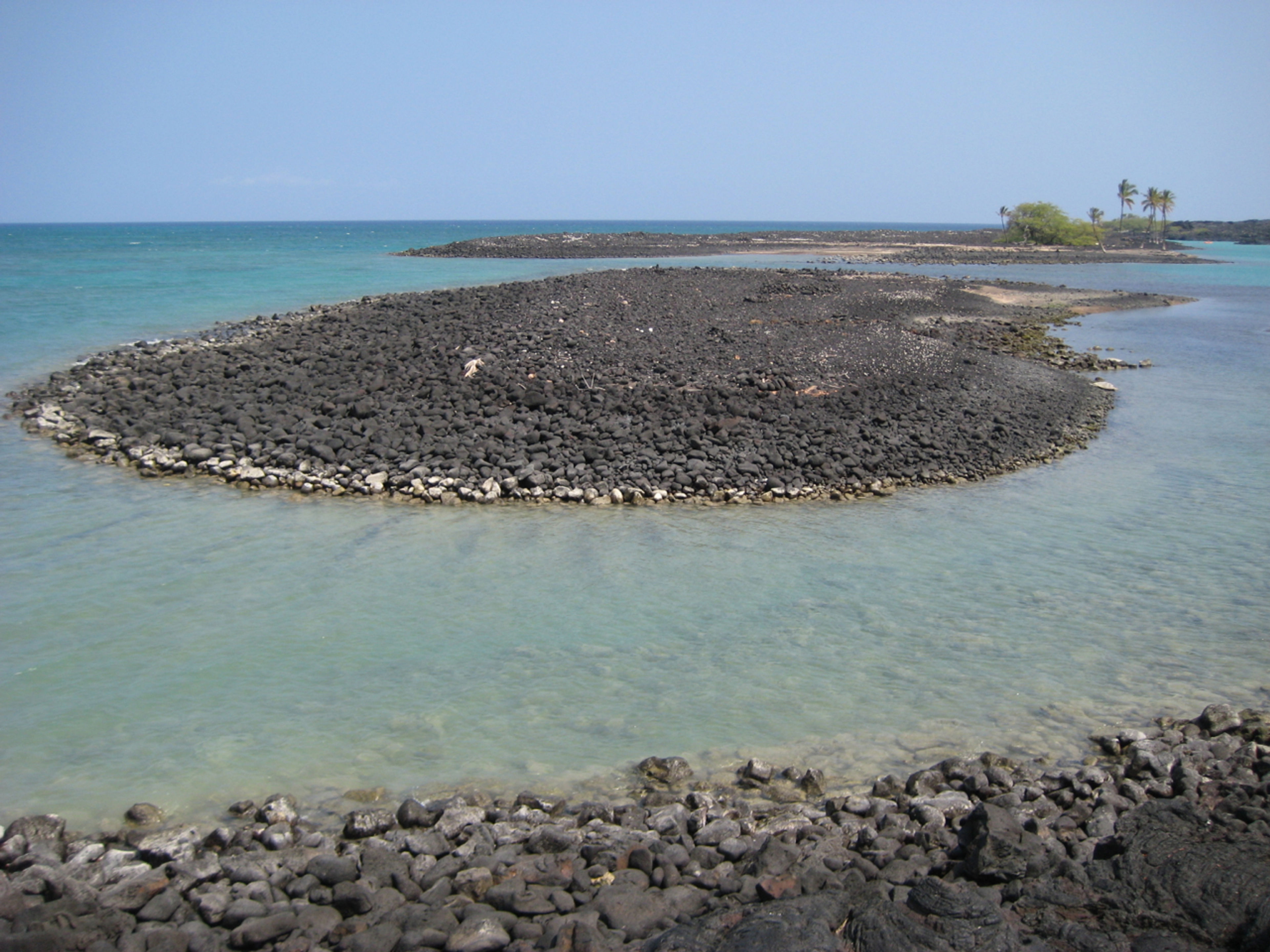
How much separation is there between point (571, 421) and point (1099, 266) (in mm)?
66325

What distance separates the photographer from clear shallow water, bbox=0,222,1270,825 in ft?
20.5

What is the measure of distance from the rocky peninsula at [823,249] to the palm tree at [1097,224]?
0.81 meters

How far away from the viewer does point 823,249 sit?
78875 millimetres

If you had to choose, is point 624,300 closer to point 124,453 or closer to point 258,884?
point 124,453

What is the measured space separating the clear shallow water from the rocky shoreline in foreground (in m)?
0.54

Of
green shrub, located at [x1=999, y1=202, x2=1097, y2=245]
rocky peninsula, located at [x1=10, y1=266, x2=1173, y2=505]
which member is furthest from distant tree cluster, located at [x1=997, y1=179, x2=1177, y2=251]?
rocky peninsula, located at [x1=10, y1=266, x2=1173, y2=505]

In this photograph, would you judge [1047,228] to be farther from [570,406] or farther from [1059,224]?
[570,406]

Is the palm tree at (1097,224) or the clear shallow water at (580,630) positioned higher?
the palm tree at (1097,224)

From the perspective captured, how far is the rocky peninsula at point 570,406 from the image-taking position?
482 inches

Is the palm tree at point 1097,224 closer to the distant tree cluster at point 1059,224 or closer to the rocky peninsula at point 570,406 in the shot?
the distant tree cluster at point 1059,224

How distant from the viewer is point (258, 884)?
451 cm

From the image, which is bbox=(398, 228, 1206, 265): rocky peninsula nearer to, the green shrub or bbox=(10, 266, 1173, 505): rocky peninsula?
the green shrub

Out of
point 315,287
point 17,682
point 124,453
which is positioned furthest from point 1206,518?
point 315,287

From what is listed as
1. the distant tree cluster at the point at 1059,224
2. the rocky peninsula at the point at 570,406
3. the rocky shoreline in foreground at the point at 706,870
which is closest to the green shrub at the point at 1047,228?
the distant tree cluster at the point at 1059,224
